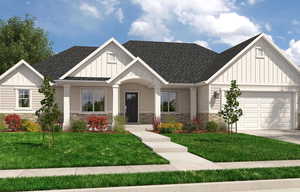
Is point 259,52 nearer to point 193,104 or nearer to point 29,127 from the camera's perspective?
point 193,104

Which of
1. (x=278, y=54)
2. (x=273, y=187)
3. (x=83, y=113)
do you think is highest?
(x=278, y=54)

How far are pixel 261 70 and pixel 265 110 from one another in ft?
8.95

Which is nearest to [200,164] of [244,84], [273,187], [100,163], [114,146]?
[273,187]

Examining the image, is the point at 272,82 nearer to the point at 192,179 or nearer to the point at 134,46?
the point at 134,46

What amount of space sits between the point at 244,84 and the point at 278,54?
325 cm

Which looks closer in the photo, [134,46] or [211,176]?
[211,176]

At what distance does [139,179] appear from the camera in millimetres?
6945

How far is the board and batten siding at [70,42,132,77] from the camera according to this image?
1986 centimetres

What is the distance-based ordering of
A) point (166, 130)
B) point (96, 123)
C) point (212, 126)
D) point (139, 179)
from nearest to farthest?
1. point (139, 179)
2. point (166, 130)
3. point (96, 123)
4. point (212, 126)

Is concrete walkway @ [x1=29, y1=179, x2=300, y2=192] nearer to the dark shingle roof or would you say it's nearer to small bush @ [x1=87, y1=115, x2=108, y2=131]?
small bush @ [x1=87, y1=115, x2=108, y2=131]

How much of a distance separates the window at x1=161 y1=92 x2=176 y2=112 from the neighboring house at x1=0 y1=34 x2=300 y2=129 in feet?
1.01

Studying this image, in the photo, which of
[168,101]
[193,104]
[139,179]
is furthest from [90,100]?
[139,179]

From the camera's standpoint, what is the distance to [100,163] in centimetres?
874

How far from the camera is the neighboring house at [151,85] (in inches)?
754
